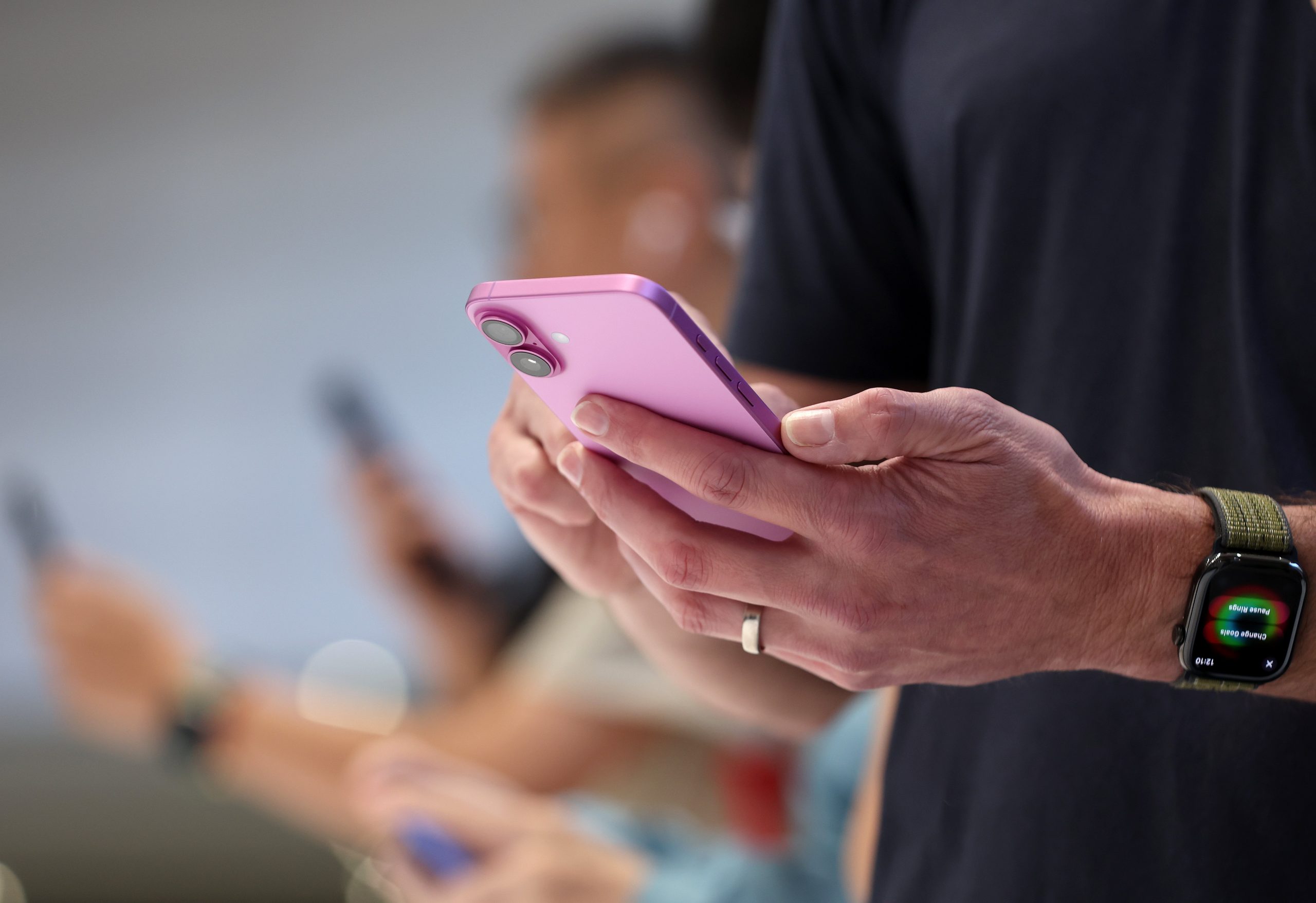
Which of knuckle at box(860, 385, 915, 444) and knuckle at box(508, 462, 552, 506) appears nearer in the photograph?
knuckle at box(860, 385, 915, 444)

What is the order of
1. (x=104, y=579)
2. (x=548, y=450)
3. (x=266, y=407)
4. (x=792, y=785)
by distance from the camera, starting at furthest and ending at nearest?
→ (x=266, y=407) < (x=104, y=579) < (x=792, y=785) < (x=548, y=450)

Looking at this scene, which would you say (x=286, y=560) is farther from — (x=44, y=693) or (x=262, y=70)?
(x=262, y=70)

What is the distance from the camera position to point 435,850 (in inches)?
36.8

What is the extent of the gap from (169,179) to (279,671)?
0.91 meters

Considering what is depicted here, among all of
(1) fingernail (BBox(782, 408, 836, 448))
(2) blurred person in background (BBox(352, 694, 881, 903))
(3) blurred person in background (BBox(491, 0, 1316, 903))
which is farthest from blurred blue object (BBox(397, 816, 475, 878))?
(1) fingernail (BBox(782, 408, 836, 448))

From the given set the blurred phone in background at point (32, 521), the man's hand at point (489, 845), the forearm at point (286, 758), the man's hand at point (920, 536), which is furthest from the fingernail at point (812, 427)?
the blurred phone in background at point (32, 521)

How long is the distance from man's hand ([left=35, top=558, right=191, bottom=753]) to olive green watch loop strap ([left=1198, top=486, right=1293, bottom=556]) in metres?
1.53

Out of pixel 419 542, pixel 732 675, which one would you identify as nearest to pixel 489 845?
pixel 732 675

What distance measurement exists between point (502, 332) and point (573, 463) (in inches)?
2.1

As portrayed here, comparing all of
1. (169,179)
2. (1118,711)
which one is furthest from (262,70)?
(1118,711)

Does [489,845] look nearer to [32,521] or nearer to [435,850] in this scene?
[435,850]

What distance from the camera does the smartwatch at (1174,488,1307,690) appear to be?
1.09ft

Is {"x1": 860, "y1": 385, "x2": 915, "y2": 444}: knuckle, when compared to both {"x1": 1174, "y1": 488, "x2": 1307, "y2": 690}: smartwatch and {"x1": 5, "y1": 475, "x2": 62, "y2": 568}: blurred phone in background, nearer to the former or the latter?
{"x1": 1174, "y1": 488, "x2": 1307, "y2": 690}: smartwatch

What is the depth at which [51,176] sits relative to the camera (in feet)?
6.34
